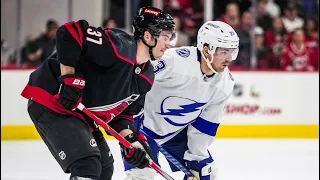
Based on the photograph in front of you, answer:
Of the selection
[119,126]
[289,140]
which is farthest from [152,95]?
[289,140]

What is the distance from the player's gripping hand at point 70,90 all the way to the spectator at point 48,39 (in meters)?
4.29

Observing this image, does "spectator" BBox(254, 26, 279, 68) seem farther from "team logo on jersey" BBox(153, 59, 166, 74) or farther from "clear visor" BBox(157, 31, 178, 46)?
"clear visor" BBox(157, 31, 178, 46)

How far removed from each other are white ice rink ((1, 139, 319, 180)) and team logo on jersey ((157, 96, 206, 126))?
99 cm

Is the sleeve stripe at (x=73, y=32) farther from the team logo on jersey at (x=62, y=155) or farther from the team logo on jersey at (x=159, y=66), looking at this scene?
the team logo on jersey at (x=159, y=66)

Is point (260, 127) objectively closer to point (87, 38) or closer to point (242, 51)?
point (242, 51)

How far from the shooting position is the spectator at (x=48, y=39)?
23.5 ft

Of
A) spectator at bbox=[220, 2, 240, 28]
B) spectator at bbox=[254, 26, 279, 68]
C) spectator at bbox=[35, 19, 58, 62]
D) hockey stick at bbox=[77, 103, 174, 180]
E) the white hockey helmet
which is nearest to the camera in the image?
hockey stick at bbox=[77, 103, 174, 180]

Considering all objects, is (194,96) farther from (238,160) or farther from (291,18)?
(291,18)

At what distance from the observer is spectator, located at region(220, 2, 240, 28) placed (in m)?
7.54

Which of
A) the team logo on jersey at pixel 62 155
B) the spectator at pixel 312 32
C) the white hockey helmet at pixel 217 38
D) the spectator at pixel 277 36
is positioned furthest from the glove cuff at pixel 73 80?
the spectator at pixel 312 32

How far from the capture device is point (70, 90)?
9.48 feet

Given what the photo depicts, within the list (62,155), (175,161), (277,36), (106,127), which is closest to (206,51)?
(175,161)

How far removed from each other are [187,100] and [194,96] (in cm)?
5

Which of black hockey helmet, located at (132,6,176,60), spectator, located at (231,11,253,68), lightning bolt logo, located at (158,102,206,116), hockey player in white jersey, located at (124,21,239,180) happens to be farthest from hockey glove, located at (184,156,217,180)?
spectator, located at (231,11,253,68)
